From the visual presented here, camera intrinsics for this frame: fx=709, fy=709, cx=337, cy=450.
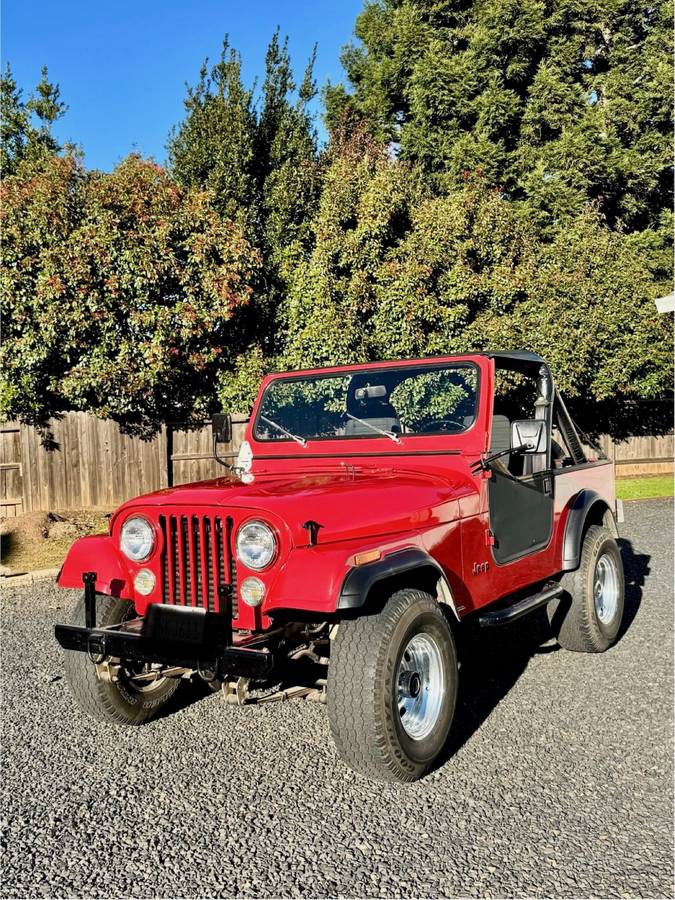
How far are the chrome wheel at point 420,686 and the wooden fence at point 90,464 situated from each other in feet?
30.1

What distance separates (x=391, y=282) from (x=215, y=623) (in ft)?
35.2

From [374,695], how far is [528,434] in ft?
6.33

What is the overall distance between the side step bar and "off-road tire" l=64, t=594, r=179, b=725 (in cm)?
192

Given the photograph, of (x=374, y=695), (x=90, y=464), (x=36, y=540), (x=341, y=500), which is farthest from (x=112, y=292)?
(x=374, y=695)

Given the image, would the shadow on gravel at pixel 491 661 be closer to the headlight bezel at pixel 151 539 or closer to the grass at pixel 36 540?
the headlight bezel at pixel 151 539

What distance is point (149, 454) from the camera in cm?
1215

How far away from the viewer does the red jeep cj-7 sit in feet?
10.1

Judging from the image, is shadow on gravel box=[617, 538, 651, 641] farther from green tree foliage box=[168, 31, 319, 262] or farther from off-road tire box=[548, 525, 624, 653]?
green tree foliage box=[168, 31, 319, 262]

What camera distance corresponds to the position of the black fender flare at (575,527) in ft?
16.0

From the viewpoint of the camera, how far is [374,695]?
3012mm

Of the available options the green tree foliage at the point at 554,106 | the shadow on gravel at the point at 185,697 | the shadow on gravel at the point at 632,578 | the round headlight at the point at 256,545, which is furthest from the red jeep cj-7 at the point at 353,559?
the green tree foliage at the point at 554,106

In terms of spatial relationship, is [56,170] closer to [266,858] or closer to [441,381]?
[441,381]

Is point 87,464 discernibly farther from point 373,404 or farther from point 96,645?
point 96,645

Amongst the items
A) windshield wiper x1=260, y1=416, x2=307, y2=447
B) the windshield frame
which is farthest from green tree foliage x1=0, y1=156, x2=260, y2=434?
windshield wiper x1=260, y1=416, x2=307, y2=447
